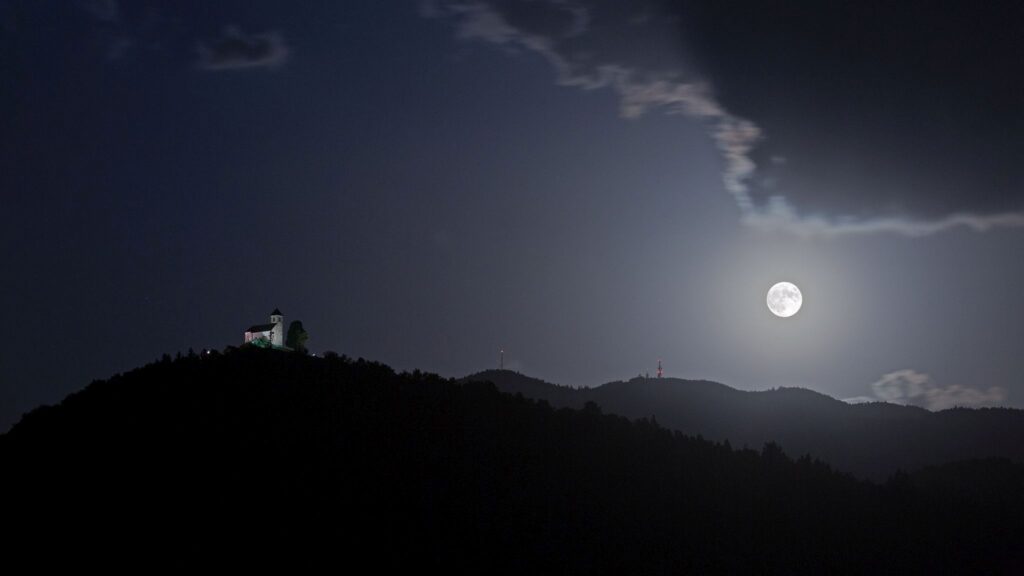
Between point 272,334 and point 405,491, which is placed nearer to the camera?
point 405,491

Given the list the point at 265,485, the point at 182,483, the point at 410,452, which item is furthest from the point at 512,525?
the point at 182,483

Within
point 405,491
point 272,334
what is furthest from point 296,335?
point 405,491

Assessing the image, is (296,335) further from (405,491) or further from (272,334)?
(405,491)

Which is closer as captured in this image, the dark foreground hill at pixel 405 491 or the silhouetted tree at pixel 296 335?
the dark foreground hill at pixel 405 491

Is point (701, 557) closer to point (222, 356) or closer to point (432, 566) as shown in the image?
point (432, 566)

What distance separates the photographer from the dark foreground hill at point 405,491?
73.2 m

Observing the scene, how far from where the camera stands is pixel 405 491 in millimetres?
79938

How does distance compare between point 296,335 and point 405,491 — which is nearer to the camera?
point 405,491

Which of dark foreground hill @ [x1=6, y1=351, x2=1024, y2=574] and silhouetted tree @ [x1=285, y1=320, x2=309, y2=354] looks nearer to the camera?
dark foreground hill @ [x1=6, y1=351, x2=1024, y2=574]

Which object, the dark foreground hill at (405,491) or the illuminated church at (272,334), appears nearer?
the dark foreground hill at (405,491)

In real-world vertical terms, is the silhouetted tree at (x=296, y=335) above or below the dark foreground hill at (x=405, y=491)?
above

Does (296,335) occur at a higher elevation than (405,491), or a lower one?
higher

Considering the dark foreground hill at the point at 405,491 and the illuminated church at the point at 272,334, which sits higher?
the illuminated church at the point at 272,334

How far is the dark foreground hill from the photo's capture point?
73.2 m
